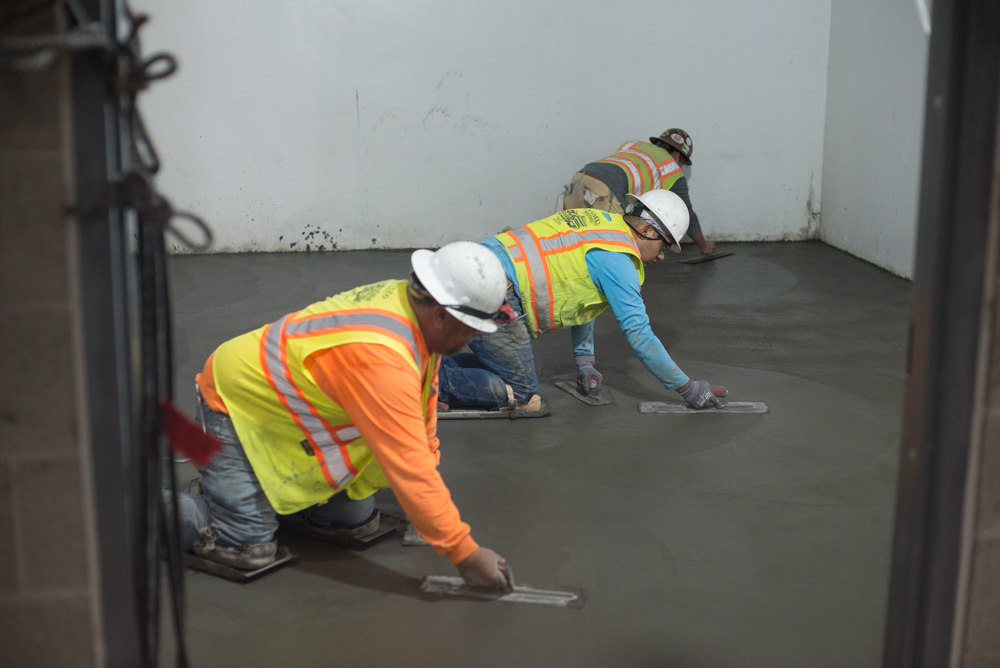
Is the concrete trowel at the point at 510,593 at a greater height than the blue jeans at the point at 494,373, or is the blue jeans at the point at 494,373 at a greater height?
→ the blue jeans at the point at 494,373

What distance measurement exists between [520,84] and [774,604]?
21.3ft

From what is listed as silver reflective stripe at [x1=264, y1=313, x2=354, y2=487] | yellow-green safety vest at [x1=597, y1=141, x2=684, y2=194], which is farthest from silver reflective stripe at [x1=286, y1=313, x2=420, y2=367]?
yellow-green safety vest at [x1=597, y1=141, x2=684, y2=194]

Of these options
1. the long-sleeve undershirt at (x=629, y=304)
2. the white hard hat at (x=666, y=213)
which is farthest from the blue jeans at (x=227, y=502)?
the white hard hat at (x=666, y=213)

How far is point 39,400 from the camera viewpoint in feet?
4.82

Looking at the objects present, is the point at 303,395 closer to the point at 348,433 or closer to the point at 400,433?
the point at 348,433

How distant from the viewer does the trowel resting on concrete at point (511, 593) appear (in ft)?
9.58

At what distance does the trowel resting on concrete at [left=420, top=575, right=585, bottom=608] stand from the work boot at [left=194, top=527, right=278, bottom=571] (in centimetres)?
55

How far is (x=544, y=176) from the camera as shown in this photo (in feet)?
29.0

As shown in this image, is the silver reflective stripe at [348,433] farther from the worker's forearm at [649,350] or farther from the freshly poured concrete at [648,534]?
the worker's forearm at [649,350]

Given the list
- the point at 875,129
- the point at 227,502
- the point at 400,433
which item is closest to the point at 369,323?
the point at 400,433

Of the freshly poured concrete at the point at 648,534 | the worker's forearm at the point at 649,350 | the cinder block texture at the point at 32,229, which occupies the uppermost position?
the cinder block texture at the point at 32,229

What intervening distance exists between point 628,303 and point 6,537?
3.15 m

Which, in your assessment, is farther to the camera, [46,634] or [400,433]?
[400,433]

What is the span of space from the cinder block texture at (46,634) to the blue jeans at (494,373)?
3.13m
